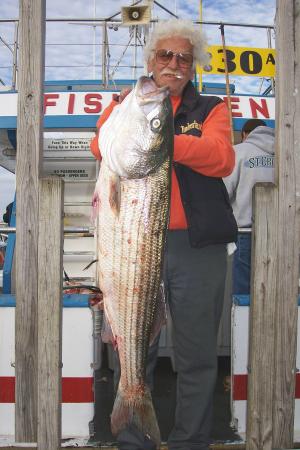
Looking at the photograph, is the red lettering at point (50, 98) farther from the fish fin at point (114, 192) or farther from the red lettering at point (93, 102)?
the fish fin at point (114, 192)

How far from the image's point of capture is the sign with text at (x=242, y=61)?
639 centimetres

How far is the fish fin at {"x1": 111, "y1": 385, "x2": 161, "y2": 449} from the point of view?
2.36m

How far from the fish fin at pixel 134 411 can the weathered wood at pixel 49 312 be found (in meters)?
0.43

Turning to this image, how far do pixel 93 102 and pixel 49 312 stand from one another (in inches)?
159

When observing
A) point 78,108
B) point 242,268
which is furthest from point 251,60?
point 242,268

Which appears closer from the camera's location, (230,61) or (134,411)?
(134,411)

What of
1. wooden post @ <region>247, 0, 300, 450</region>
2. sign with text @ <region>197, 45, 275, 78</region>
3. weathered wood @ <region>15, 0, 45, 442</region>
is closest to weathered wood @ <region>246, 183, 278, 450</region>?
wooden post @ <region>247, 0, 300, 450</region>

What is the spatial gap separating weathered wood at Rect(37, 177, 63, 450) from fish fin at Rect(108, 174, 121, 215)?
1.97ft

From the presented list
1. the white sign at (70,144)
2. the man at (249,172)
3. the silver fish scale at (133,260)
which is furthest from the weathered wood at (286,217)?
the white sign at (70,144)

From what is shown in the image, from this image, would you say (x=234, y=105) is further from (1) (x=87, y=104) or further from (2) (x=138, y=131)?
(2) (x=138, y=131)

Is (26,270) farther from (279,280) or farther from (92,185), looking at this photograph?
(92,185)

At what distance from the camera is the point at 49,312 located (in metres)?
2.64

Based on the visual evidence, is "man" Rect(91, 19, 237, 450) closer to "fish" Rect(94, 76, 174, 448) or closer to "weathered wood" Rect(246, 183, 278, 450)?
"weathered wood" Rect(246, 183, 278, 450)

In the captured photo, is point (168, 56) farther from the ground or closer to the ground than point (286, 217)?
farther from the ground
